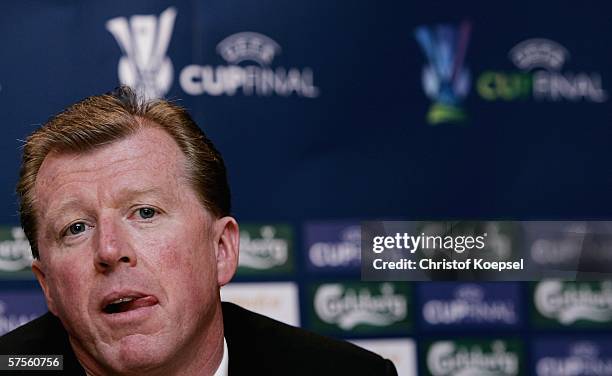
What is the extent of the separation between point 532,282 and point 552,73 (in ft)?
1.69

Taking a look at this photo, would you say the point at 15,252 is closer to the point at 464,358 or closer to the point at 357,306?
the point at 357,306

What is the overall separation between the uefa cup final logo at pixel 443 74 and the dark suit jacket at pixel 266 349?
2.71 feet

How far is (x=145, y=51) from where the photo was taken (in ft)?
7.48

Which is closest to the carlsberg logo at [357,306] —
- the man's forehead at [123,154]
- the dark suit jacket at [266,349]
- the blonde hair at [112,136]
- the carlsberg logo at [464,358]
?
the carlsberg logo at [464,358]

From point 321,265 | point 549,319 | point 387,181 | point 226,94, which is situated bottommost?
point 549,319

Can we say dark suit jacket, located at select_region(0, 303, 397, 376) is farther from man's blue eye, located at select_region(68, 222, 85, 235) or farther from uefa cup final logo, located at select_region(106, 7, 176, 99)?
uefa cup final logo, located at select_region(106, 7, 176, 99)

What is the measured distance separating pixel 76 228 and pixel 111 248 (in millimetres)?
78

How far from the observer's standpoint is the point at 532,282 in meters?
2.46

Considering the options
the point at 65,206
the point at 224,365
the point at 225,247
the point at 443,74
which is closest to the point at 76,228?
the point at 65,206

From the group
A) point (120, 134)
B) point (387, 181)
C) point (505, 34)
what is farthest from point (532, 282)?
point (120, 134)

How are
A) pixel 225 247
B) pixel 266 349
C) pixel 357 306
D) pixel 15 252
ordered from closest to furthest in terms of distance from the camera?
1. pixel 225 247
2. pixel 266 349
3. pixel 15 252
4. pixel 357 306

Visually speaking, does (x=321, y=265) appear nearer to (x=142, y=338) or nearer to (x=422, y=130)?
(x=422, y=130)

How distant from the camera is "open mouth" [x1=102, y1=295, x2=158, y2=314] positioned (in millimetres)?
1389

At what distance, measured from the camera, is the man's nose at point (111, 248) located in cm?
136
